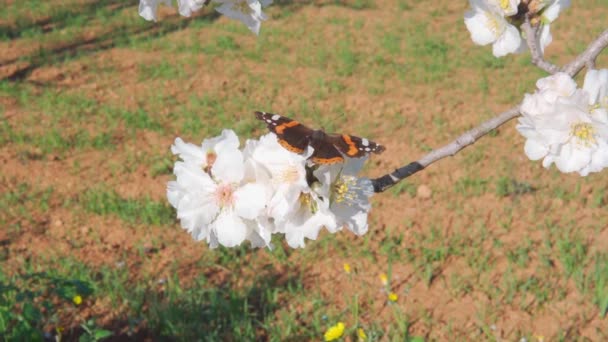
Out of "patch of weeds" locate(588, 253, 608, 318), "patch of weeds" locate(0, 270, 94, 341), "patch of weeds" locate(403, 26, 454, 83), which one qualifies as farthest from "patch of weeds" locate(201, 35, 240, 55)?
"patch of weeds" locate(588, 253, 608, 318)

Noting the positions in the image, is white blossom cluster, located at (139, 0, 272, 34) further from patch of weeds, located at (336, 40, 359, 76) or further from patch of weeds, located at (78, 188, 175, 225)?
patch of weeds, located at (336, 40, 359, 76)

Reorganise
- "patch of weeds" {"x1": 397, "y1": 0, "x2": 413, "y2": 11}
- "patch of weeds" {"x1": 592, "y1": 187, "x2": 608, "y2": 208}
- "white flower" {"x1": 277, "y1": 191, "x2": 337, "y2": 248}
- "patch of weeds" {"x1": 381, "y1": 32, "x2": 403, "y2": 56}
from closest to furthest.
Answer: "white flower" {"x1": 277, "y1": 191, "x2": 337, "y2": 248} → "patch of weeds" {"x1": 592, "y1": 187, "x2": 608, "y2": 208} → "patch of weeds" {"x1": 381, "y1": 32, "x2": 403, "y2": 56} → "patch of weeds" {"x1": 397, "y1": 0, "x2": 413, "y2": 11}

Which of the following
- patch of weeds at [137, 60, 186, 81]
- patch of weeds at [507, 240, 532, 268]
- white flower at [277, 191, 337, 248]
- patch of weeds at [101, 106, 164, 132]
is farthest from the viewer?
patch of weeds at [137, 60, 186, 81]

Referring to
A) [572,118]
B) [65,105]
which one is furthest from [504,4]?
[65,105]

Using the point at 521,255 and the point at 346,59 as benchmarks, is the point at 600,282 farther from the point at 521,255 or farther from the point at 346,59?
the point at 346,59

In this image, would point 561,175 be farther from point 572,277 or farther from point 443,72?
point 443,72

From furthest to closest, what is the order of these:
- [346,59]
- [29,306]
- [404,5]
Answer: [404,5]
[346,59]
[29,306]
